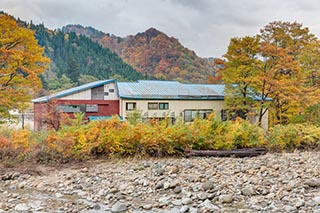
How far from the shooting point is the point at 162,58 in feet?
130

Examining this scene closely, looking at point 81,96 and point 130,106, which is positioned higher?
point 81,96

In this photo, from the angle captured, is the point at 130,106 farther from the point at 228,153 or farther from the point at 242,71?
the point at 228,153

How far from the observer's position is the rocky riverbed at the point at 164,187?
402cm

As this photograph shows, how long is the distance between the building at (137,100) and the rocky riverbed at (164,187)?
11.8 m

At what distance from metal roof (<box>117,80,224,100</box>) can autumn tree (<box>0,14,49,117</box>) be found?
7.30 meters

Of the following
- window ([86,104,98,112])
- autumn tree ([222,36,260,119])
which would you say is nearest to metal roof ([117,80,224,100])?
window ([86,104,98,112])

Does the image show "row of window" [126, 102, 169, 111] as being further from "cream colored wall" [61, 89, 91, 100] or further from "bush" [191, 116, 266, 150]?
"bush" [191, 116, 266, 150]

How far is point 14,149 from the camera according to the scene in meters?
6.34

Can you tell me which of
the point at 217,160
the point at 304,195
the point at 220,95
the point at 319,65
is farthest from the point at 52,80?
the point at 304,195

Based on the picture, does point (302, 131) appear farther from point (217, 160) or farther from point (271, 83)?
point (271, 83)

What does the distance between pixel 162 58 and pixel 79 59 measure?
1772 cm

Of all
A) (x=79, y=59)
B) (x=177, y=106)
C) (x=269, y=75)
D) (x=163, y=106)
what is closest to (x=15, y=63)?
(x=163, y=106)

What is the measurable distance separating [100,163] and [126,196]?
216 cm

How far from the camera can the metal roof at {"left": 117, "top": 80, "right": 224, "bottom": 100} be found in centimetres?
1890
